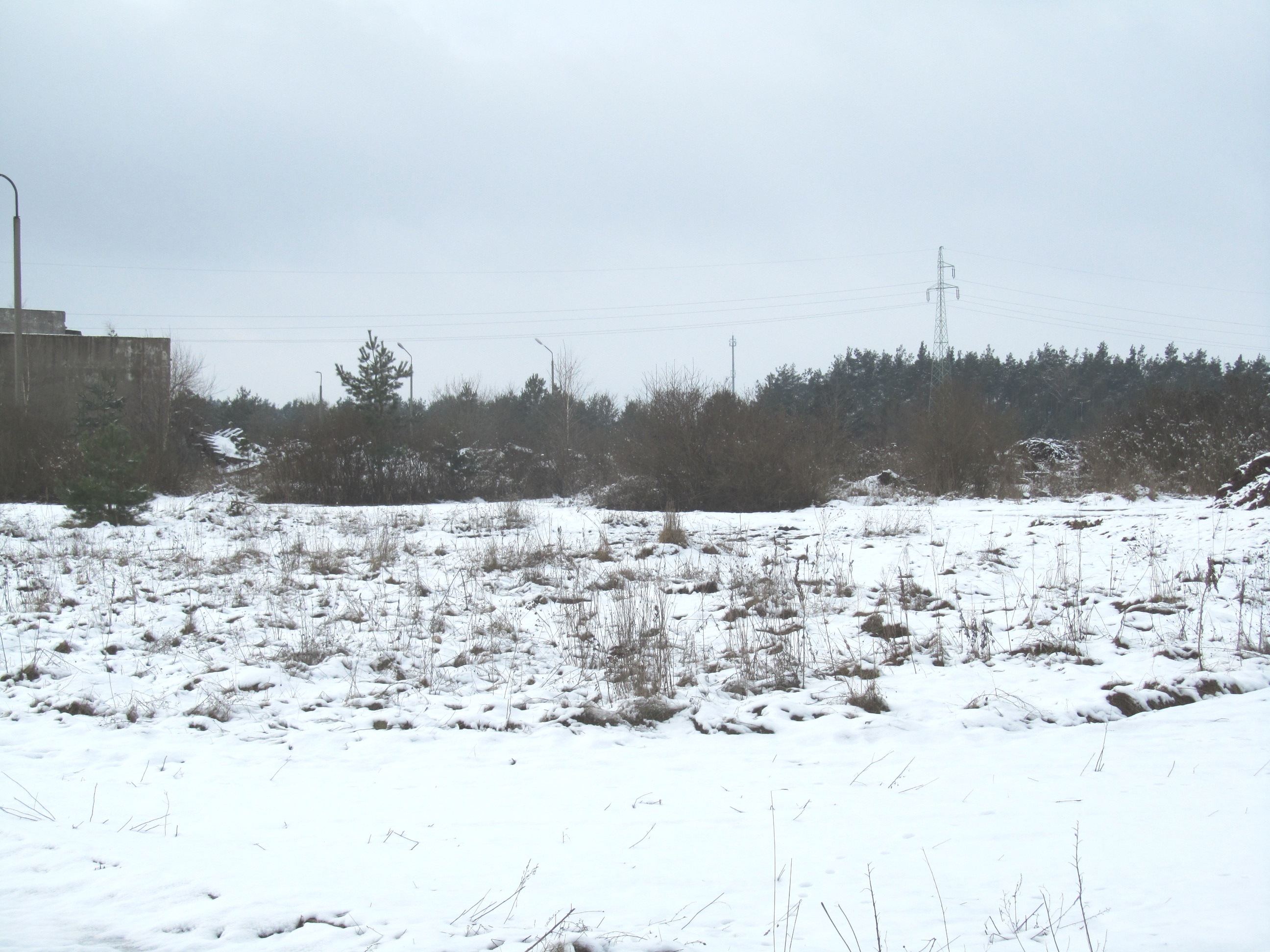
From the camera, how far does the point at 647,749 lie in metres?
5.00

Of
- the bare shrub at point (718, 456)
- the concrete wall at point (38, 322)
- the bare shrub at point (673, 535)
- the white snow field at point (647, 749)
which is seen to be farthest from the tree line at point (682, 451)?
the concrete wall at point (38, 322)

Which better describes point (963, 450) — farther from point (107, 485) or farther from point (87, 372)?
point (87, 372)

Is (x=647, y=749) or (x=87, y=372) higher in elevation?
(x=87, y=372)

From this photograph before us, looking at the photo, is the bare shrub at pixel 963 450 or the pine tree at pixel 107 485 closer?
the pine tree at pixel 107 485

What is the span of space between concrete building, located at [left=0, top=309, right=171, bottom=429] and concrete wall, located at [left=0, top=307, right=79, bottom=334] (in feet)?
0.33

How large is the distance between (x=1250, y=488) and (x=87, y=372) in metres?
38.3

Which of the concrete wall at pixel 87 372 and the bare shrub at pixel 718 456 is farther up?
the concrete wall at pixel 87 372

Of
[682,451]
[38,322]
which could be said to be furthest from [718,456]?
[38,322]

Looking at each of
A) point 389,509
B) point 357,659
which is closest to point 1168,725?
point 357,659

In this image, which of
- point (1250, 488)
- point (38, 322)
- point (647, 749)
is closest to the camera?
point (647, 749)

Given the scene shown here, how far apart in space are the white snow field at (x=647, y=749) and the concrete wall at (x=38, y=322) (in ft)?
119

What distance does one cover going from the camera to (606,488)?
19391 mm

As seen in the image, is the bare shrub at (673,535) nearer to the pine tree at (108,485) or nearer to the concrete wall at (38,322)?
the pine tree at (108,485)

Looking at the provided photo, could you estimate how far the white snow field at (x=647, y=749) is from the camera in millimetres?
2951
